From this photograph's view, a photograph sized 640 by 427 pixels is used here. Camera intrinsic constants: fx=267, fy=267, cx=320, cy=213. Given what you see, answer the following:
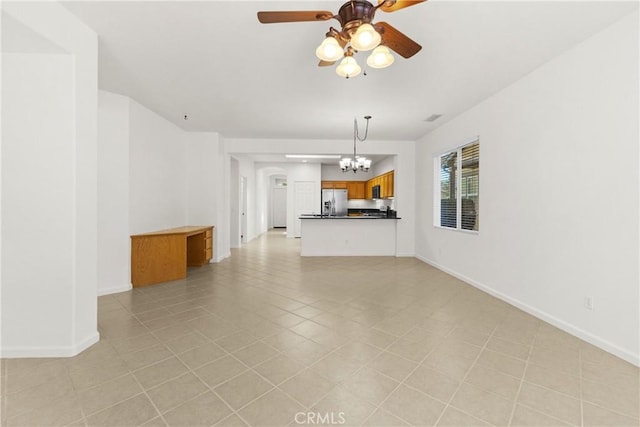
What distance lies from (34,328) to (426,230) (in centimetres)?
599

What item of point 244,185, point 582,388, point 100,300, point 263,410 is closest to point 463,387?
point 582,388

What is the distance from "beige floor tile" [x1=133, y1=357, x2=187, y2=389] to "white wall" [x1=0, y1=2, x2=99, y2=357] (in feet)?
2.51

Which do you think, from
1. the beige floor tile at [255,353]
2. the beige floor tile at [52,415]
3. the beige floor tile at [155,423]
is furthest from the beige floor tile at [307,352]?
the beige floor tile at [52,415]

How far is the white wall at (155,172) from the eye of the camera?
412 cm

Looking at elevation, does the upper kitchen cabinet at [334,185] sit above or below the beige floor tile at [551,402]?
above

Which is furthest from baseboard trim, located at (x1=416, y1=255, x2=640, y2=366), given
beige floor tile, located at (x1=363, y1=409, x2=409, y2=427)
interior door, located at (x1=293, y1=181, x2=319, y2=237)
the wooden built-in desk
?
interior door, located at (x1=293, y1=181, x2=319, y2=237)

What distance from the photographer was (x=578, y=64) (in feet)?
8.36

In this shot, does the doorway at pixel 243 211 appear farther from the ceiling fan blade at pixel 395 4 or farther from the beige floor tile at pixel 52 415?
the ceiling fan blade at pixel 395 4

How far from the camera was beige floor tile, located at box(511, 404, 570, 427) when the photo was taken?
1.50 m

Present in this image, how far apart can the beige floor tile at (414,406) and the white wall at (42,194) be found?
2.54 metres

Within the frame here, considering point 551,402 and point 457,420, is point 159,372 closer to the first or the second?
point 457,420

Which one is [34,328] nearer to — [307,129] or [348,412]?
[348,412]

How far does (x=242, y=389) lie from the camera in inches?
70.6

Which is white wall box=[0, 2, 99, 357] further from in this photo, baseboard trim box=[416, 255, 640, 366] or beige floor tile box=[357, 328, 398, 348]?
baseboard trim box=[416, 255, 640, 366]
